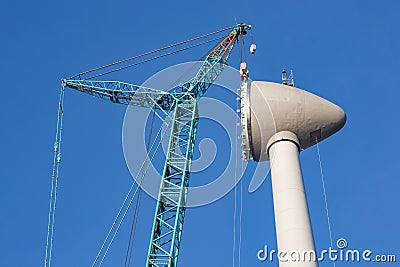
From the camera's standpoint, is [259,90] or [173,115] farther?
[173,115]

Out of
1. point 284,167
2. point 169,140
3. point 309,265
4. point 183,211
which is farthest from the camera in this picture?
point 169,140

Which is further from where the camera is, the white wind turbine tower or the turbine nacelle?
the turbine nacelle

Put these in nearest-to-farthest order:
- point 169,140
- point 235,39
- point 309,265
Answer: point 309,265 < point 169,140 < point 235,39

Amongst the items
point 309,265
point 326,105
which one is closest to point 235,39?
point 326,105

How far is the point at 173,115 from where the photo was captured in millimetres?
69625

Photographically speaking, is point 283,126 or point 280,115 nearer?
point 280,115

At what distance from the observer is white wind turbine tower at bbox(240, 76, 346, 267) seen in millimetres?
38438

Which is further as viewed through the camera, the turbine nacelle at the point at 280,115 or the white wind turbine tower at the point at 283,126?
the turbine nacelle at the point at 280,115

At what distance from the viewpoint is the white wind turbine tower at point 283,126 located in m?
38.4

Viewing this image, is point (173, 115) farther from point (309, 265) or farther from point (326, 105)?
point (309, 265)

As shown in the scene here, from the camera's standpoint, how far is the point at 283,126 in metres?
40.1

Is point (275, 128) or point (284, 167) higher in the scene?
point (275, 128)

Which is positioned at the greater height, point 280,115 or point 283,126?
point 280,115

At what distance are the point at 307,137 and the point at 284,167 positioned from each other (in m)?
3.21
